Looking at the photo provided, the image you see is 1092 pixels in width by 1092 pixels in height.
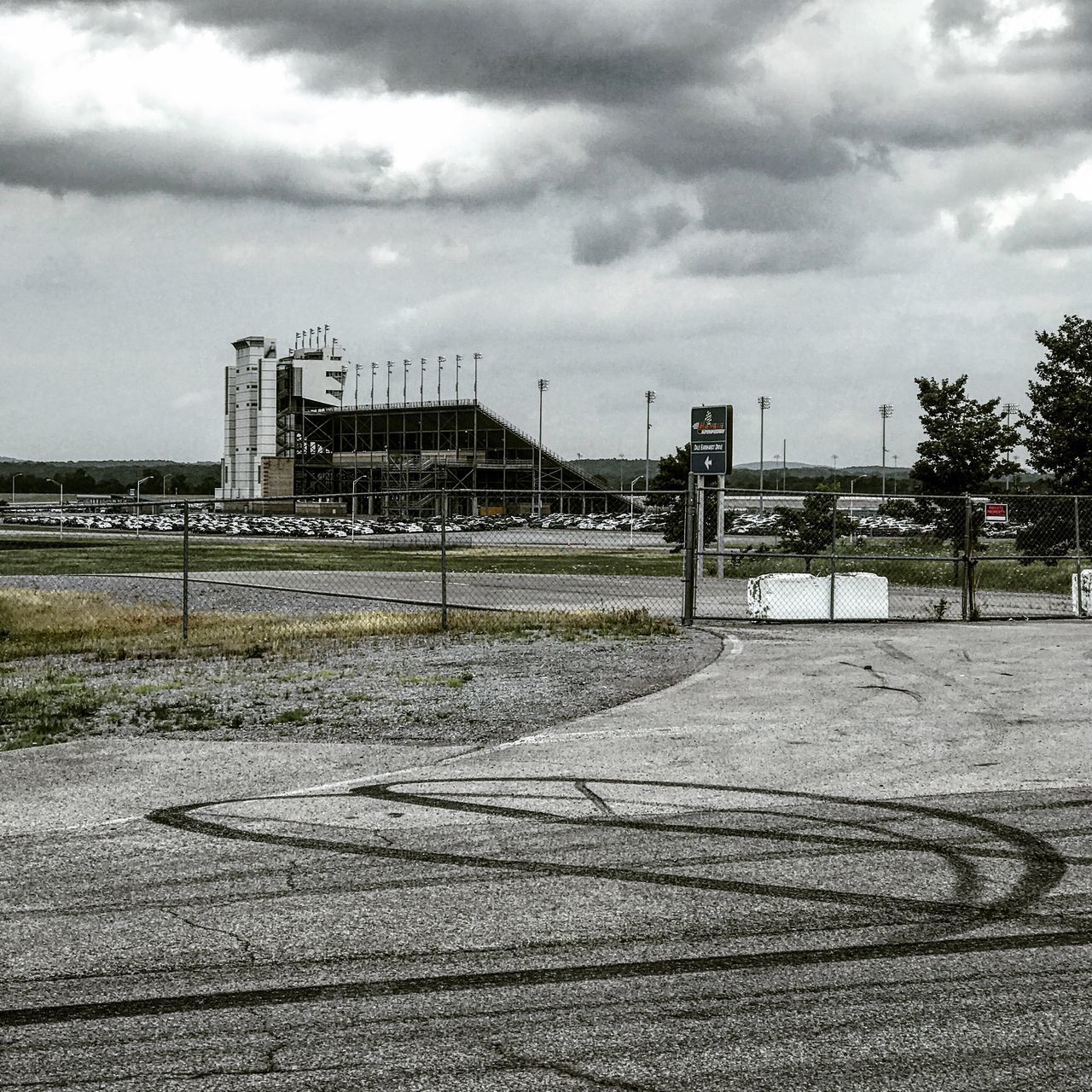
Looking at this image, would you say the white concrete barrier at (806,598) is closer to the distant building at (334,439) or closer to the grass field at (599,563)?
the grass field at (599,563)

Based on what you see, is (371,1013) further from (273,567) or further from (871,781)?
(273,567)

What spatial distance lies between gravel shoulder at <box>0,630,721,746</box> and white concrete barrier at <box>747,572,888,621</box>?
251cm

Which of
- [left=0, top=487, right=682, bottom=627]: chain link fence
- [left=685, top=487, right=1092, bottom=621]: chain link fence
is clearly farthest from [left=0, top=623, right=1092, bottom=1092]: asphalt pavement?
[left=685, top=487, right=1092, bottom=621]: chain link fence

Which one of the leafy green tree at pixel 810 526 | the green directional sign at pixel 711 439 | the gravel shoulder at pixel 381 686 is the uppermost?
the green directional sign at pixel 711 439

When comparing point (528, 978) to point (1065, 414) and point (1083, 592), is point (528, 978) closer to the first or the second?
point (1083, 592)

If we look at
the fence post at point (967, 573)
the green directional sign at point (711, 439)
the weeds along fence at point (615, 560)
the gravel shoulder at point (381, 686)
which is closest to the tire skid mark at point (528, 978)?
the gravel shoulder at point (381, 686)

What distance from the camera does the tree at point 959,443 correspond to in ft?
106

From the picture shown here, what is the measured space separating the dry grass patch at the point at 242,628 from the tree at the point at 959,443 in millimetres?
16624

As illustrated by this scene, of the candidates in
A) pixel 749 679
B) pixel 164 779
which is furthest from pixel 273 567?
pixel 164 779

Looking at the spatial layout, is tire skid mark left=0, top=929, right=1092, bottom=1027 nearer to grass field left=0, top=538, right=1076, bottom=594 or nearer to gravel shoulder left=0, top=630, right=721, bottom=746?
gravel shoulder left=0, top=630, right=721, bottom=746

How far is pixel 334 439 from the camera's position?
12131 centimetres

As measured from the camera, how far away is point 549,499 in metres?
17.9

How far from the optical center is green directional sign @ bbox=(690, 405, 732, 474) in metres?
29.8

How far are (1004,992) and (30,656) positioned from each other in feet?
43.9
